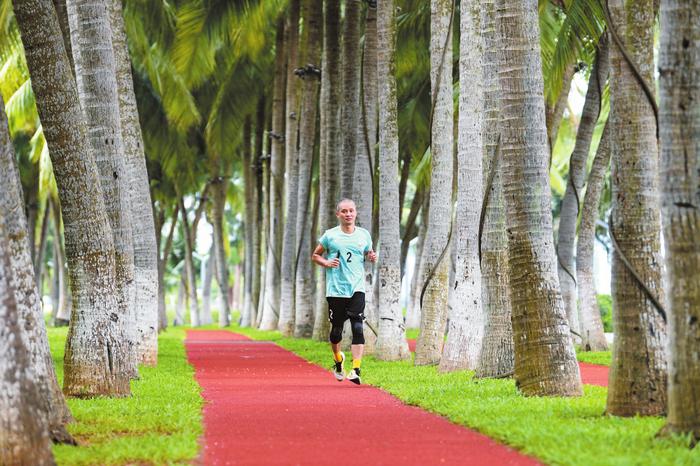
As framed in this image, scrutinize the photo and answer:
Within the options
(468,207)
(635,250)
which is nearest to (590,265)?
(468,207)

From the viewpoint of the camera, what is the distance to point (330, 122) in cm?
2483

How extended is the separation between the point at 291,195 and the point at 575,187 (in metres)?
9.89

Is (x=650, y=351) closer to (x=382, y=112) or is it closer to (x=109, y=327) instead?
(x=109, y=327)

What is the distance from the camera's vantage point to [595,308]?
2231cm

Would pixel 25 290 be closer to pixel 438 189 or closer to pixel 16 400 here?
pixel 16 400

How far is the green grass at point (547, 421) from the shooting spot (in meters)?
7.48

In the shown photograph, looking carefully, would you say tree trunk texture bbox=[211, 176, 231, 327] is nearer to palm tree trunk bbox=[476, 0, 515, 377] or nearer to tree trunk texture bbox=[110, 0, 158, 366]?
Result: tree trunk texture bbox=[110, 0, 158, 366]

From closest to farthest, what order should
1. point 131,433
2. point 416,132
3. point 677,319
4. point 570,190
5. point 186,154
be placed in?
point 677,319 → point 131,433 → point 570,190 → point 416,132 → point 186,154

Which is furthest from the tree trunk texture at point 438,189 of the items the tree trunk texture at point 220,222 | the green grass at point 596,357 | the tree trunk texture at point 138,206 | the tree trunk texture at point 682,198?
the tree trunk texture at point 220,222

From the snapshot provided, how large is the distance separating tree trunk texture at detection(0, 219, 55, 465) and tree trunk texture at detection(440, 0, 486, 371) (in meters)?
8.78

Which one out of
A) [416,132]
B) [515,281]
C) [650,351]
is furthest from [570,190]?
[650,351]

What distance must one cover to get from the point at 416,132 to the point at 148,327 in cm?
1387

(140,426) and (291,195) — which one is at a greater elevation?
(291,195)

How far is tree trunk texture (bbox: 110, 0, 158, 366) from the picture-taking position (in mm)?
17062
